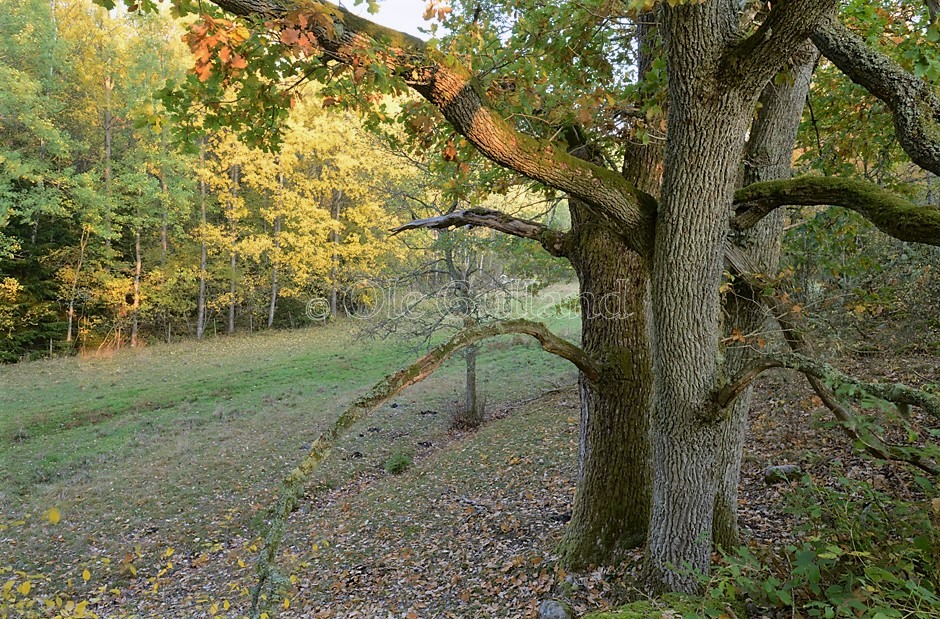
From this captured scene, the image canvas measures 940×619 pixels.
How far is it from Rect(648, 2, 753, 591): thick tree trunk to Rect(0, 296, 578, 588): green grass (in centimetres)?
642

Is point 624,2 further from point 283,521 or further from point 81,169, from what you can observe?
point 81,169

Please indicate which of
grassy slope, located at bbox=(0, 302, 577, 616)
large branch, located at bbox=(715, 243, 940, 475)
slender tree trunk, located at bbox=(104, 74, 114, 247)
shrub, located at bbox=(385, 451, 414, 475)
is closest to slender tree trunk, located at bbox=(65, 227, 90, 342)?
slender tree trunk, located at bbox=(104, 74, 114, 247)

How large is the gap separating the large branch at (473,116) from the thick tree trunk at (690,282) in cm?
23

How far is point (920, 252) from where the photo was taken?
21.0 feet

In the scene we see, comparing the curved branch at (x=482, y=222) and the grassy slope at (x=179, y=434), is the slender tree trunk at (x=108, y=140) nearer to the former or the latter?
the grassy slope at (x=179, y=434)

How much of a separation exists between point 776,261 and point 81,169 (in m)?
26.1

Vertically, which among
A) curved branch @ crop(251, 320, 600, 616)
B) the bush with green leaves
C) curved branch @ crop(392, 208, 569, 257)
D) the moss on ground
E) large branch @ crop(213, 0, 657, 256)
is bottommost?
the moss on ground

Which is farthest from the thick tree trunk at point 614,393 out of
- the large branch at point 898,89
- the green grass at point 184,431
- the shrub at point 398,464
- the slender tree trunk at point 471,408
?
the slender tree trunk at point 471,408

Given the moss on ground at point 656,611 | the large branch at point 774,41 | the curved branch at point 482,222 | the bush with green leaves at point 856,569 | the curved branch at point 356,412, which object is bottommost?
the moss on ground at point 656,611

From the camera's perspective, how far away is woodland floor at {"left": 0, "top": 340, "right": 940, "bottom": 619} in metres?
4.85

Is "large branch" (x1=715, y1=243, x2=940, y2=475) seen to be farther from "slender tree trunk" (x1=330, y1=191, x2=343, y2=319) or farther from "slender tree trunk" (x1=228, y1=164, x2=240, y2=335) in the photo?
"slender tree trunk" (x1=228, y1=164, x2=240, y2=335)

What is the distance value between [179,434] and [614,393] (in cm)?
1153

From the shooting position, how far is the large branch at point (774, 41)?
2385 millimetres

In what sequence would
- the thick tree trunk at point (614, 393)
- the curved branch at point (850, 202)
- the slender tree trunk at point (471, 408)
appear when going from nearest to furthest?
1. the curved branch at point (850, 202)
2. the thick tree trunk at point (614, 393)
3. the slender tree trunk at point (471, 408)
